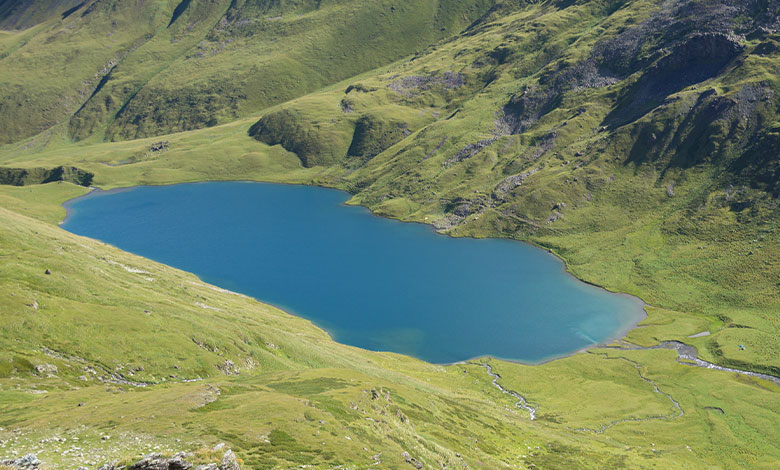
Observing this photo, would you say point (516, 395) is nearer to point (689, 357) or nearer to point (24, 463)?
point (689, 357)

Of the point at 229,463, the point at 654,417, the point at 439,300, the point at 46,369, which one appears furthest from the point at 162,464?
the point at 439,300

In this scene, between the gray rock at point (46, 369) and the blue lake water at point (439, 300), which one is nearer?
the gray rock at point (46, 369)

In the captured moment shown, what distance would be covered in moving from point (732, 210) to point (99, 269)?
199m

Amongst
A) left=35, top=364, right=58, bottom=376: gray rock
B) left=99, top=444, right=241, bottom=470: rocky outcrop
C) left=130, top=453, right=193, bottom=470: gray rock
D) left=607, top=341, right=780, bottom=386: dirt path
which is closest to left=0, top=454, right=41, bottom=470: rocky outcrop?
left=99, top=444, right=241, bottom=470: rocky outcrop

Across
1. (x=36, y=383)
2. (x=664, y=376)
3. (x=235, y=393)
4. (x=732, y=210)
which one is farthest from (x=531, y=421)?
(x=732, y=210)

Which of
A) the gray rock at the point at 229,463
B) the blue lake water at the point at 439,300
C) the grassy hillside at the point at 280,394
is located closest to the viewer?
the gray rock at the point at 229,463

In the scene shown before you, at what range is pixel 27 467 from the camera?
29.7 meters

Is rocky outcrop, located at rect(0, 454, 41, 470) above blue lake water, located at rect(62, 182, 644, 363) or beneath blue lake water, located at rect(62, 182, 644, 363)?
above

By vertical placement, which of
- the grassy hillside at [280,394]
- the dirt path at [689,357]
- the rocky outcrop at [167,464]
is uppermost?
the rocky outcrop at [167,464]

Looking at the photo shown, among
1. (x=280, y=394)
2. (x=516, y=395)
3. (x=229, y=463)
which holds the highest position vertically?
(x=229, y=463)

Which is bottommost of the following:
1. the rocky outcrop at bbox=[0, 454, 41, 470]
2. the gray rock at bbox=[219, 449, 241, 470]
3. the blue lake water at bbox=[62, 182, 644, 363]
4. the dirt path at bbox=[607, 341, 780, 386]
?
the dirt path at bbox=[607, 341, 780, 386]

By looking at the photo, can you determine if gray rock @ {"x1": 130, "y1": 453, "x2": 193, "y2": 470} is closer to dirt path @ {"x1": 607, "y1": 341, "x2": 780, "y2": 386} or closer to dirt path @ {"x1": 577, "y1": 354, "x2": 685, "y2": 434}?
dirt path @ {"x1": 577, "y1": 354, "x2": 685, "y2": 434}

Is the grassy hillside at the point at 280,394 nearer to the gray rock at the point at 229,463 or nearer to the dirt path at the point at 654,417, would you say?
the dirt path at the point at 654,417

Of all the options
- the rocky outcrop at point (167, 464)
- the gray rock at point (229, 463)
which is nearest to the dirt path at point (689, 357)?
the gray rock at point (229, 463)
